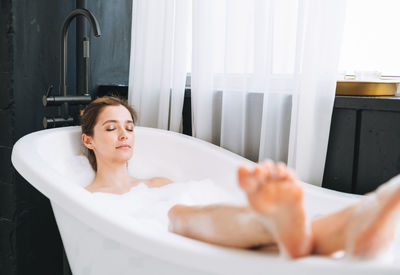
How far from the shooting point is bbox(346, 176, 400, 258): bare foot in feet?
2.10

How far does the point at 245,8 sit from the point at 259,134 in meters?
0.49

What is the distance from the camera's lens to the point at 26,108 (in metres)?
1.85

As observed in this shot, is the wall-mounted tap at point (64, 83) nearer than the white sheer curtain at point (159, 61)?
Yes

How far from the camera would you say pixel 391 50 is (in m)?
1.65

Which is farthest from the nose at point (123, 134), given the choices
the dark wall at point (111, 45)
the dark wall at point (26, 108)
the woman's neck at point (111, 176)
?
the dark wall at point (111, 45)

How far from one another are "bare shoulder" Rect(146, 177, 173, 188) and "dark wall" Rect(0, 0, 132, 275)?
58cm

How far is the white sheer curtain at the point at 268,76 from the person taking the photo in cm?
141

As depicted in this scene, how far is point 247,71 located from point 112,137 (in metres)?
0.58

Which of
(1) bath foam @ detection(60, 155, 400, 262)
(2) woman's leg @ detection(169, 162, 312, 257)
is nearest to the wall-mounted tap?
(1) bath foam @ detection(60, 155, 400, 262)

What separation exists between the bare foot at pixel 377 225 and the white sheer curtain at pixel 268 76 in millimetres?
769

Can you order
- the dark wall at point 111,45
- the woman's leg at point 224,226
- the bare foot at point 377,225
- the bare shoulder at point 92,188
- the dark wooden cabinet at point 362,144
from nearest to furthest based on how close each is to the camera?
the bare foot at point 377,225 < the woman's leg at point 224,226 < the dark wooden cabinet at point 362,144 < the bare shoulder at point 92,188 < the dark wall at point 111,45

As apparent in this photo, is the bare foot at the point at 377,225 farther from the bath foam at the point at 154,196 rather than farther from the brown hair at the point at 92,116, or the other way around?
the brown hair at the point at 92,116

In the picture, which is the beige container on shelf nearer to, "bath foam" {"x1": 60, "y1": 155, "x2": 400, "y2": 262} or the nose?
"bath foam" {"x1": 60, "y1": 155, "x2": 400, "y2": 262}

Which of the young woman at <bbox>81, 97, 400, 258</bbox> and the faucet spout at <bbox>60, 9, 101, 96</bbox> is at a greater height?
the faucet spout at <bbox>60, 9, 101, 96</bbox>
